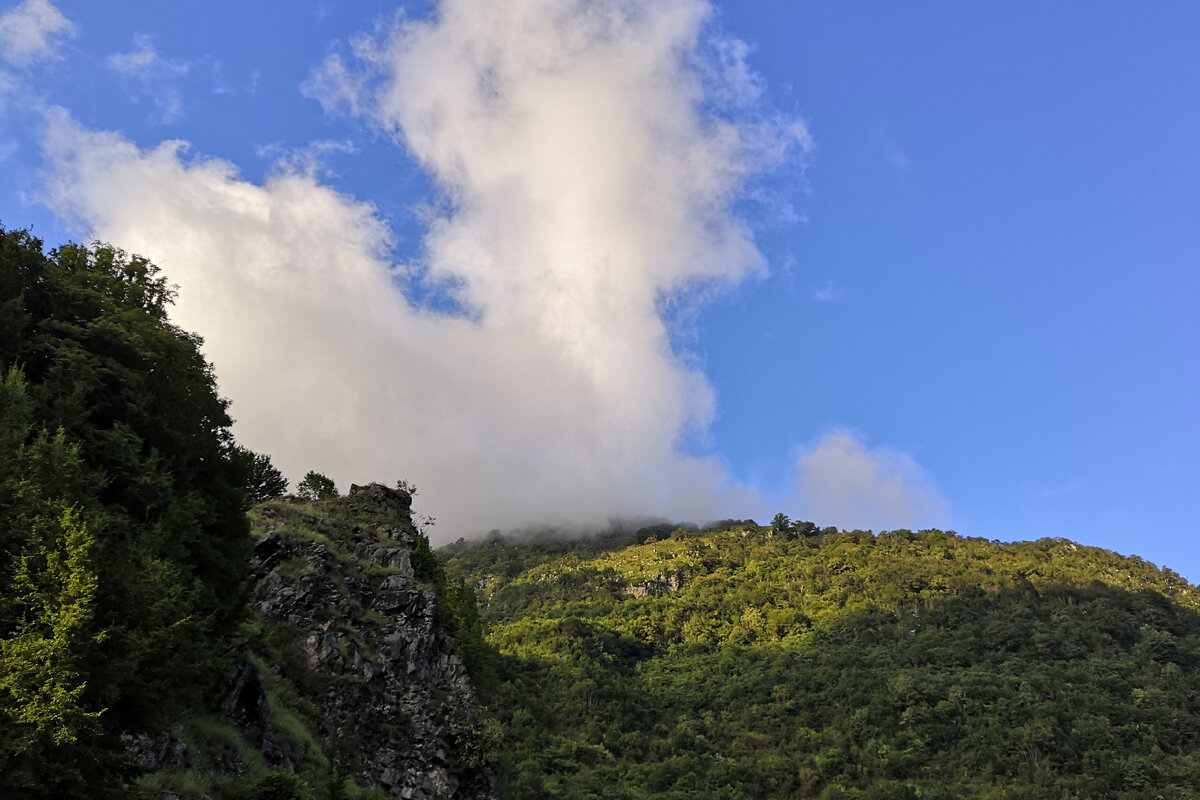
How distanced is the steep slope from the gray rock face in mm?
71

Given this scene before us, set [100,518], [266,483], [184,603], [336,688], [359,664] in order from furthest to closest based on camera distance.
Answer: [266,483], [359,664], [336,688], [184,603], [100,518]

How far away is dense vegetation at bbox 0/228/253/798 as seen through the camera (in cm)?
1324

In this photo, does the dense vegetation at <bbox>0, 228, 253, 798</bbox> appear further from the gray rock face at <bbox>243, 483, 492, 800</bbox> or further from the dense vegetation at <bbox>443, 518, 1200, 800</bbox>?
the dense vegetation at <bbox>443, 518, 1200, 800</bbox>

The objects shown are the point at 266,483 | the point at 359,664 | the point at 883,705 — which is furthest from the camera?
the point at 883,705

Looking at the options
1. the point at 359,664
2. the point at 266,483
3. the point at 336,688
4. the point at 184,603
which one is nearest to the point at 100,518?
the point at 184,603

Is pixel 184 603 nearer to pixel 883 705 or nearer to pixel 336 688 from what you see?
pixel 336 688

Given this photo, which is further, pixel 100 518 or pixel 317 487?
pixel 317 487

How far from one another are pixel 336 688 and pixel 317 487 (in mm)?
33083

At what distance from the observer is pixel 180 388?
24.7 meters

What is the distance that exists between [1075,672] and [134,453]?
18429 centimetres

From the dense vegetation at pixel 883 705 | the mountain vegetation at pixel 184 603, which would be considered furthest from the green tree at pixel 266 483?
the dense vegetation at pixel 883 705

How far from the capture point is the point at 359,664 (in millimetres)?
37219

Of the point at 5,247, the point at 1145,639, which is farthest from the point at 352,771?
the point at 1145,639

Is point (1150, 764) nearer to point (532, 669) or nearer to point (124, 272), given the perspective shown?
point (532, 669)
